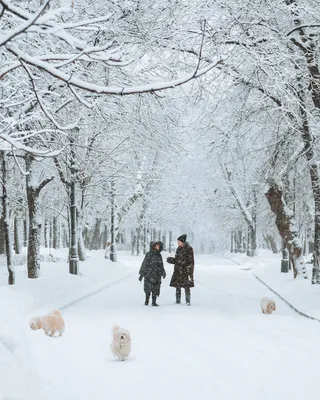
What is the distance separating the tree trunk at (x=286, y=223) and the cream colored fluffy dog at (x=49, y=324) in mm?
12031

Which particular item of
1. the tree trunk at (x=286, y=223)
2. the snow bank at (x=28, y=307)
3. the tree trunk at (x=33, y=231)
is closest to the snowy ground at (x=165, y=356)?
the snow bank at (x=28, y=307)

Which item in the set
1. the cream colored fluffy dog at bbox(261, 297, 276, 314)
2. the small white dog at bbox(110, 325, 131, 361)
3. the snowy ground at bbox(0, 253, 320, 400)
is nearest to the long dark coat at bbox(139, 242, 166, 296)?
the snowy ground at bbox(0, 253, 320, 400)

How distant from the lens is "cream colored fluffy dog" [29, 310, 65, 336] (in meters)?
8.83

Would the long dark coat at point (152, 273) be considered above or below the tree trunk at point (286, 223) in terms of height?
below

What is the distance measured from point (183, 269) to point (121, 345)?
23.6 ft

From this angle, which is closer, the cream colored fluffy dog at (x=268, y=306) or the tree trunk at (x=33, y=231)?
the cream colored fluffy dog at (x=268, y=306)

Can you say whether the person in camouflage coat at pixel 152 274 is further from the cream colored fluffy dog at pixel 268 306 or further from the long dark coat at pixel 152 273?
the cream colored fluffy dog at pixel 268 306

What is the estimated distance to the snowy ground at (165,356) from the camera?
5559 millimetres

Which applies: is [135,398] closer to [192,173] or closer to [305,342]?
[305,342]

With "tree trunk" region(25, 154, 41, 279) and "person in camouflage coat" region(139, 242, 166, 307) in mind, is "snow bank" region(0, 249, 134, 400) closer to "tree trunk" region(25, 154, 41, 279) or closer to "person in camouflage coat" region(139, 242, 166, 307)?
"tree trunk" region(25, 154, 41, 279)

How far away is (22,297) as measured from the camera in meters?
13.0

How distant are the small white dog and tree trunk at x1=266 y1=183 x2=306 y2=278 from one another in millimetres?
13088

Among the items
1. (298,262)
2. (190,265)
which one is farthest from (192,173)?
(190,265)

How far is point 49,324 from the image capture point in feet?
29.0
